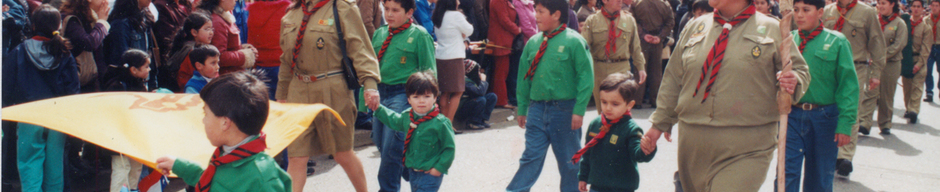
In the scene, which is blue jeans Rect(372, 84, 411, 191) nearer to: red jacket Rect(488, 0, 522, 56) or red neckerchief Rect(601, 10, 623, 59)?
red neckerchief Rect(601, 10, 623, 59)

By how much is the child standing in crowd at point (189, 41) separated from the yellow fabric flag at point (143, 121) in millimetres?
2135

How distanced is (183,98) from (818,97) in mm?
4027

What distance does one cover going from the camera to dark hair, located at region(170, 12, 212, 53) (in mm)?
6102

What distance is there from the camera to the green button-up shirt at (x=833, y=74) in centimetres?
511

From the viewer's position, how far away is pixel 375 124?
A: 586cm

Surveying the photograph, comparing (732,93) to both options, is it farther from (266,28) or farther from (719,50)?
(266,28)

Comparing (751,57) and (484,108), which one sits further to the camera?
(484,108)

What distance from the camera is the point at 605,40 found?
793cm

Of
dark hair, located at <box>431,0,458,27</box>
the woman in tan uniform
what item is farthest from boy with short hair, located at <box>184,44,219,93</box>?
dark hair, located at <box>431,0,458,27</box>

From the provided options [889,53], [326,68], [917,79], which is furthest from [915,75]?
[326,68]

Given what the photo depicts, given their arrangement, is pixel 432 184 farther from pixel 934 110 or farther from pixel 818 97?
pixel 934 110

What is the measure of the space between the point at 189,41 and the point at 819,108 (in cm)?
466

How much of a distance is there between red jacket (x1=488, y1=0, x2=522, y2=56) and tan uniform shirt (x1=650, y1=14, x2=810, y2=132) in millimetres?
5855

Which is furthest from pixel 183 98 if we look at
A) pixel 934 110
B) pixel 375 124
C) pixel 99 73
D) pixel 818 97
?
pixel 934 110
